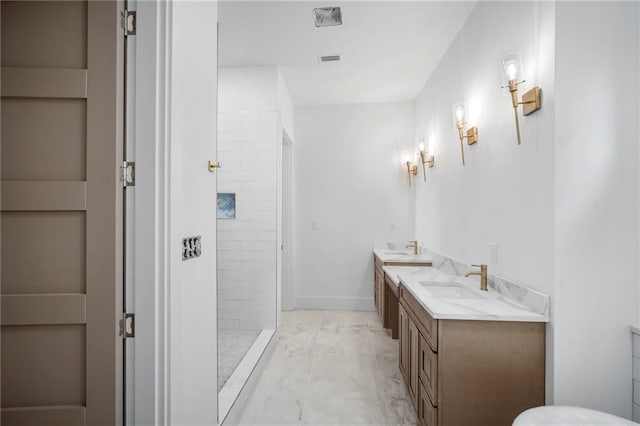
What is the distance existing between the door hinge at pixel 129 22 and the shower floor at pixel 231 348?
2207mm

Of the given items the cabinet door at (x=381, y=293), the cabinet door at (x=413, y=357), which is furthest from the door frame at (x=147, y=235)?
the cabinet door at (x=381, y=293)

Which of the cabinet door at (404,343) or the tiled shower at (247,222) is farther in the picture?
the tiled shower at (247,222)

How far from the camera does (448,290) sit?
236 centimetres

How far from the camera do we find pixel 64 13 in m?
1.22

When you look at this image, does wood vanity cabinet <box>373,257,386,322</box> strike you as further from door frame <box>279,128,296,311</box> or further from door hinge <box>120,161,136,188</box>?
door hinge <box>120,161,136,188</box>

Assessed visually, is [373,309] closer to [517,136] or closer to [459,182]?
[459,182]

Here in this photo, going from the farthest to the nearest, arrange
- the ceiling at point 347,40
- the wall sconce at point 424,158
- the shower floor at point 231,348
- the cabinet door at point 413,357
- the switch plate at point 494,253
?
1. the wall sconce at point 424,158
2. the shower floor at point 231,348
3. the ceiling at point 347,40
4. the switch plate at point 494,253
5. the cabinet door at point 413,357

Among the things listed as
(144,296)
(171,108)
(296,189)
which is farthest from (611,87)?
(296,189)

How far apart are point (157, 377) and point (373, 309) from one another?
372 centimetres

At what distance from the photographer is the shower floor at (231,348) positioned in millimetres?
2674

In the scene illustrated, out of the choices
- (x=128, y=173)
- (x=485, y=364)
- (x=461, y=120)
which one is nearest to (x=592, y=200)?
(x=485, y=364)

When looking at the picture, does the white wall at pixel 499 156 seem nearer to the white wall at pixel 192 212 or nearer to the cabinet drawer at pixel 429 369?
the cabinet drawer at pixel 429 369

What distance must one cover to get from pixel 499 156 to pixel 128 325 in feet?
7.09

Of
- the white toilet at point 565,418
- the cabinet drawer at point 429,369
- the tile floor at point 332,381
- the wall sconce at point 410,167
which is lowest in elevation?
the tile floor at point 332,381
